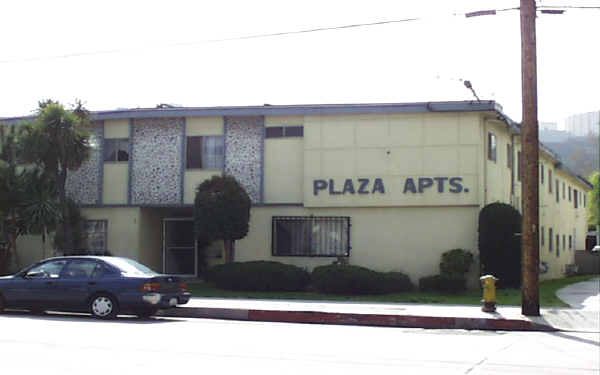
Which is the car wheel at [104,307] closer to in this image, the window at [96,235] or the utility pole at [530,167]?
the utility pole at [530,167]

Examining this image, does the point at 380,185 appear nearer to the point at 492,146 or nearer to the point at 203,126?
the point at 492,146

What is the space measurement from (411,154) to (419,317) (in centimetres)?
939

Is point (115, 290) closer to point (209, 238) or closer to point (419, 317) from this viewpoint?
point (419, 317)

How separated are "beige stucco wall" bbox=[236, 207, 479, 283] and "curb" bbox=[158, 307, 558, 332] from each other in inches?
318

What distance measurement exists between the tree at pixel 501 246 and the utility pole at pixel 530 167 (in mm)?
6972

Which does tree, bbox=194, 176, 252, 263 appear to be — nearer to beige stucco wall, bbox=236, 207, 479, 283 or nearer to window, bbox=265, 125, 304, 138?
beige stucco wall, bbox=236, 207, 479, 283

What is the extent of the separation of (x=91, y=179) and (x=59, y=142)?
3.33 metres

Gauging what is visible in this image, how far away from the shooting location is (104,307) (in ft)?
52.9

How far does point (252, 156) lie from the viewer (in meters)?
26.3

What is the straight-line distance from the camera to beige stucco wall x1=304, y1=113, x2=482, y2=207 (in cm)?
2445

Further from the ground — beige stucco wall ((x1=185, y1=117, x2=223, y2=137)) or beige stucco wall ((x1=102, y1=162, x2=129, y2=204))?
beige stucco wall ((x1=185, y1=117, x2=223, y2=137))

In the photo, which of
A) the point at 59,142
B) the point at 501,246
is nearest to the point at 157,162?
the point at 59,142

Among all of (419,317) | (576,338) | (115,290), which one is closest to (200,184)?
(115,290)

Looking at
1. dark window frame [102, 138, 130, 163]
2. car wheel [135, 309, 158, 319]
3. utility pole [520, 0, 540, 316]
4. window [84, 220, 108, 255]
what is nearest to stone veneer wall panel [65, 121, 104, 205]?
dark window frame [102, 138, 130, 163]
